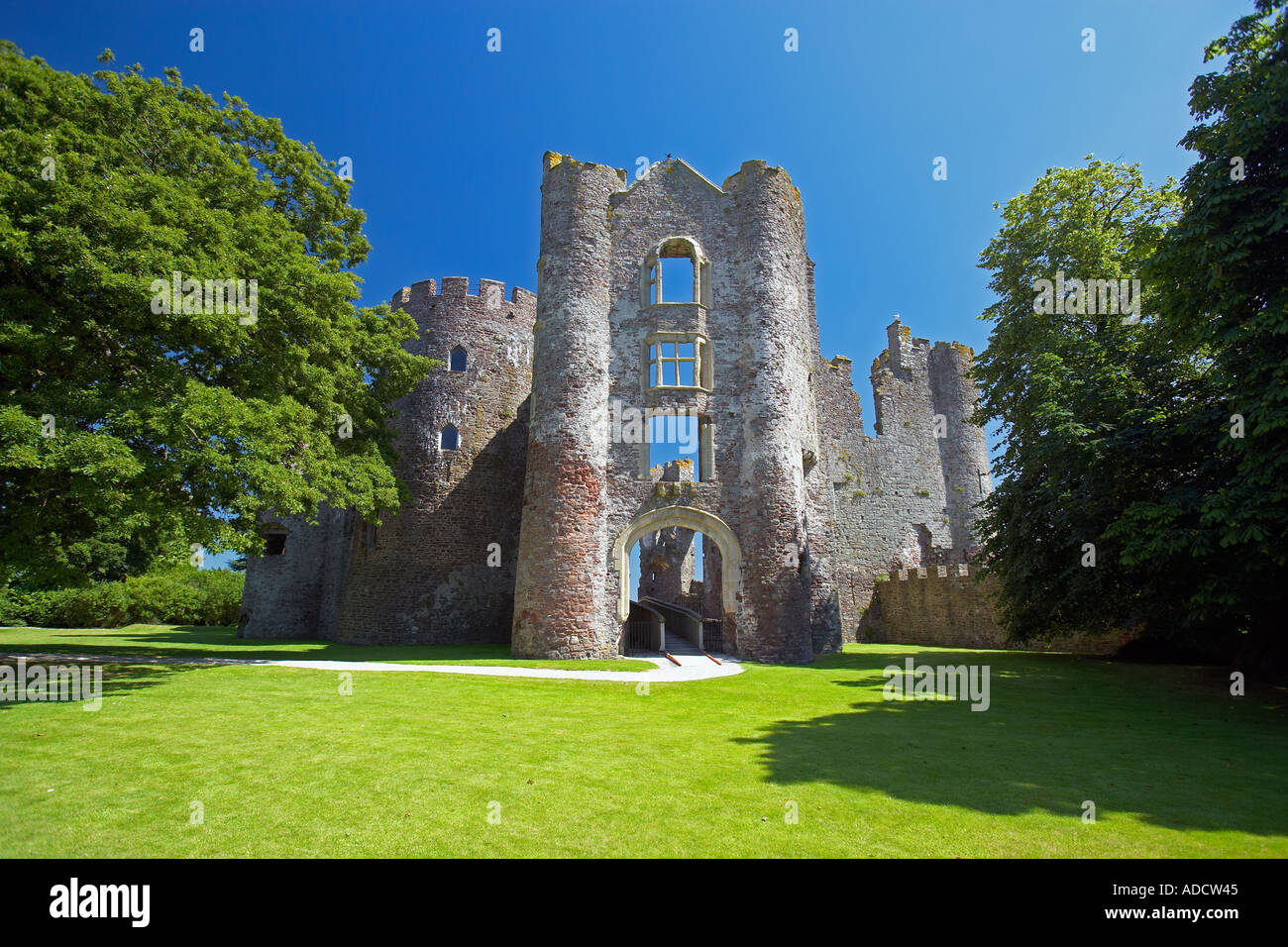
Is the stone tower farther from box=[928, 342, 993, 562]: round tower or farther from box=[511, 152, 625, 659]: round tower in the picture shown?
box=[928, 342, 993, 562]: round tower

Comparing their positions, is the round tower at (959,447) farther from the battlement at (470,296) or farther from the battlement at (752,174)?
the battlement at (470,296)

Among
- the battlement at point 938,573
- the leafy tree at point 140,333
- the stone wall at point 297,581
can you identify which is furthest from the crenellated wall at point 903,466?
the stone wall at point 297,581

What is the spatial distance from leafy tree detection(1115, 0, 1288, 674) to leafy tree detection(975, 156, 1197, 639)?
1.28 m

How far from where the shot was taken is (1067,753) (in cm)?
760

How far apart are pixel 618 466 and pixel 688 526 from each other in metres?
2.98

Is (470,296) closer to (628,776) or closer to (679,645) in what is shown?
(679,645)

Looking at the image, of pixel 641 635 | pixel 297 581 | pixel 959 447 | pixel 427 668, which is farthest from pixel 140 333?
pixel 959 447

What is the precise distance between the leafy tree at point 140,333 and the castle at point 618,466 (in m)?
7.27

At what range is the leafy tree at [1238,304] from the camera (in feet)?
30.6

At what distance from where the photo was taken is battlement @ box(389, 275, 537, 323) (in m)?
29.1

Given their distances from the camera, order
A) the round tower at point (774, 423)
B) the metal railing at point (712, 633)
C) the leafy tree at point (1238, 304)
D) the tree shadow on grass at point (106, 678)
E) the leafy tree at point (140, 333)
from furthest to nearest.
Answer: the metal railing at point (712, 633) → the round tower at point (774, 423) → the leafy tree at point (140, 333) → the tree shadow on grass at point (106, 678) → the leafy tree at point (1238, 304)

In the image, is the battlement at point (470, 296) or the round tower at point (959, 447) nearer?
the battlement at point (470, 296)
